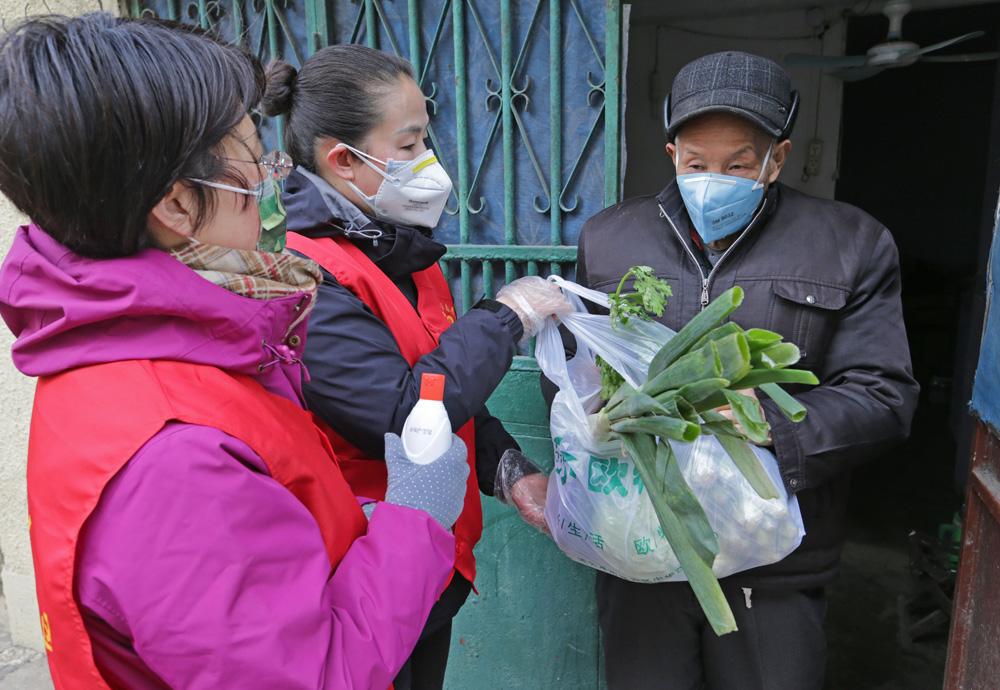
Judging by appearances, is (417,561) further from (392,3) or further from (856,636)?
(856,636)

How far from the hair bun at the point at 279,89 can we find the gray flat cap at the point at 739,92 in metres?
0.88

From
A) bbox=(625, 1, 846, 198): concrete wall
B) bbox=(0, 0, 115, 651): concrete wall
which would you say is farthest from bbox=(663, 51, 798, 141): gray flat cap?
bbox=(625, 1, 846, 198): concrete wall

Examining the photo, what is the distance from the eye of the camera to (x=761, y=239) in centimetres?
170

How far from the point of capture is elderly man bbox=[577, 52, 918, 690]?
62.5 inches

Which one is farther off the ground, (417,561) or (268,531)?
(268,531)

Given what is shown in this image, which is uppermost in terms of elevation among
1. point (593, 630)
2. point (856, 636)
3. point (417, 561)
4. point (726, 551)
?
point (417, 561)

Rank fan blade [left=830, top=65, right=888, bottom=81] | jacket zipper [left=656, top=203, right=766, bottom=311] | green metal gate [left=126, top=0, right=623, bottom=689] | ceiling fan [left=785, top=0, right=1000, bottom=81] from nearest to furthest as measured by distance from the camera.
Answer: jacket zipper [left=656, top=203, right=766, bottom=311] < green metal gate [left=126, top=0, right=623, bottom=689] < ceiling fan [left=785, top=0, right=1000, bottom=81] < fan blade [left=830, top=65, right=888, bottom=81]

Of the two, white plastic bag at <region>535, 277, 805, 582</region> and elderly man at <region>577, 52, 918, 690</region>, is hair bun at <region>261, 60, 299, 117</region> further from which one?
elderly man at <region>577, 52, 918, 690</region>

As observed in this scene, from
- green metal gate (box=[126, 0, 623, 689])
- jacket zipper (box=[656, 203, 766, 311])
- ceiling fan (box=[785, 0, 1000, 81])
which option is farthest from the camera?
ceiling fan (box=[785, 0, 1000, 81])

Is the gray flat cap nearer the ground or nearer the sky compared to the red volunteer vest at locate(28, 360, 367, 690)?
nearer the sky

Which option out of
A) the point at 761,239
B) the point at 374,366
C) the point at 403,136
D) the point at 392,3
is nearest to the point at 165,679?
the point at 374,366

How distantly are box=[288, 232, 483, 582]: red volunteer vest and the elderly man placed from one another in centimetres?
45

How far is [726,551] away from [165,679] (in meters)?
1.07

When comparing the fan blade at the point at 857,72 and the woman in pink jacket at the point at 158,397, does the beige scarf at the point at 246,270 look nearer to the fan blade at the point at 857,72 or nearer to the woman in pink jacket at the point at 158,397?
the woman in pink jacket at the point at 158,397
